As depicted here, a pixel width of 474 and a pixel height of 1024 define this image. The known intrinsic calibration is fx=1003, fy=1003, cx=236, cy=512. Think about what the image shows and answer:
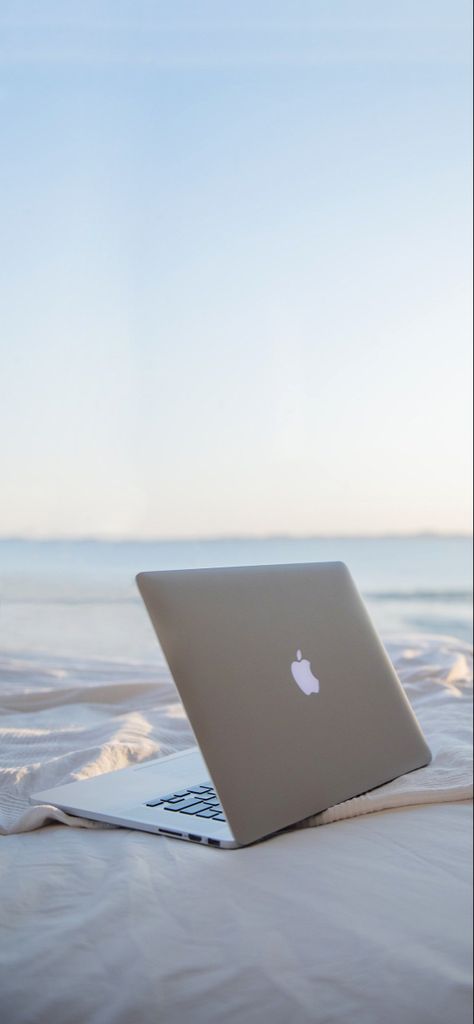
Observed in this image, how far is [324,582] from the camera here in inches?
38.8

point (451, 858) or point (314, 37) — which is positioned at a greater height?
point (314, 37)

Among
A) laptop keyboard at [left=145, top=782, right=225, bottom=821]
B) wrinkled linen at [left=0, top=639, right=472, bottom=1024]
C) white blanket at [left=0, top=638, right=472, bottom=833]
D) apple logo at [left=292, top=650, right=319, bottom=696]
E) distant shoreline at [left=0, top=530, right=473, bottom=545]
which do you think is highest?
apple logo at [left=292, top=650, right=319, bottom=696]

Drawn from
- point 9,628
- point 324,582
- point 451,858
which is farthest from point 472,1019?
point 9,628

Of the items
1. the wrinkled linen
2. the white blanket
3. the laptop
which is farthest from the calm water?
the wrinkled linen

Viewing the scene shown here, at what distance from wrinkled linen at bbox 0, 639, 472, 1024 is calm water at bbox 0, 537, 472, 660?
2587 millimetres

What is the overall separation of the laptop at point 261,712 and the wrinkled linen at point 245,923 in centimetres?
3

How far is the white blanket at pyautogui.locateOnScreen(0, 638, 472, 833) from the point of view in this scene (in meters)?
0.84

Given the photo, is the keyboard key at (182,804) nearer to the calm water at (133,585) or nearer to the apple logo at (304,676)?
the apple logo at (304,676)

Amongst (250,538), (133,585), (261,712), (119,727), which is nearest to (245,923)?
(261,712)

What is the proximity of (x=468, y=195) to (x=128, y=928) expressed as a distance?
6.60m

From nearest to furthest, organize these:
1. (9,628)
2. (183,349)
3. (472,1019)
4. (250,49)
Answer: (472,1019) → (9,628) → (250,49) → (183,349)

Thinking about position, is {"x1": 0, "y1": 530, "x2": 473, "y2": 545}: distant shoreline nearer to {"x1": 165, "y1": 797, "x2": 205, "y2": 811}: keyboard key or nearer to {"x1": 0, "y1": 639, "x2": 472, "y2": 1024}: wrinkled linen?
{"x1": 165, "y1": 797, "x2": 205, "y2": 811}: keyboard key

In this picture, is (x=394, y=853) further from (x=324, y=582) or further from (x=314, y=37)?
(x=314, y=37)

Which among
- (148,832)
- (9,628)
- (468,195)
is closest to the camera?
(148,832)
